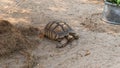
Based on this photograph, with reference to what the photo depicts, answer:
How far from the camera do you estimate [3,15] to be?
7.03 meters

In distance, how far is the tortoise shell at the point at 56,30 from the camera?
578cm

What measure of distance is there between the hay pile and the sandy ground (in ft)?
0.55

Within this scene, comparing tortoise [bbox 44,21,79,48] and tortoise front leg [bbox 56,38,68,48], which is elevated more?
tortoise [bbox 44,21,79,48]

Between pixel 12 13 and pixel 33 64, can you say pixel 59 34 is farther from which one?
pixel 12 13

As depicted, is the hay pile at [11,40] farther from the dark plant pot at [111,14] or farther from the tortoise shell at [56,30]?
the dark plant pot at [111,14]

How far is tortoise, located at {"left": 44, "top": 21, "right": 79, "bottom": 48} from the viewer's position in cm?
575

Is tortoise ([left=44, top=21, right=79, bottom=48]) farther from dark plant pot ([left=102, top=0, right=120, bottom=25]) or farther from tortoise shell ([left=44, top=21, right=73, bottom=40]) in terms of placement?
dark plant pot ([left=102, top=0, right=120, bottom=25])

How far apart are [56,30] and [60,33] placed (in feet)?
0.38

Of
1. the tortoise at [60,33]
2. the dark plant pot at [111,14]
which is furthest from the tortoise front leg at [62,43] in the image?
the dark plant pot at [111,14]

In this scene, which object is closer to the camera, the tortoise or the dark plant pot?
the tortoise

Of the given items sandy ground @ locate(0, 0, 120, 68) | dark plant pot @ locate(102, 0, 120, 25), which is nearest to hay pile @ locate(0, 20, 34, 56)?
sandy ground @ locate(0, 0, 120, 68)

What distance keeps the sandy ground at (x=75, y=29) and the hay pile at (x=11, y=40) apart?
0.17 m

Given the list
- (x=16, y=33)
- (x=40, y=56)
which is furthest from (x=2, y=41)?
(x=40, y=56)

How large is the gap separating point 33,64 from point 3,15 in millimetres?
2329
